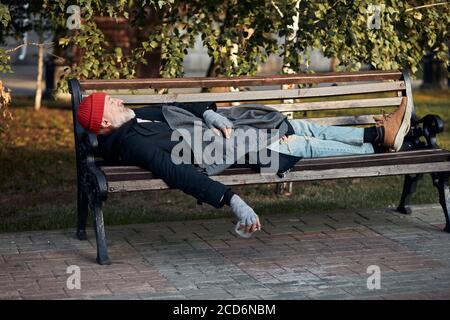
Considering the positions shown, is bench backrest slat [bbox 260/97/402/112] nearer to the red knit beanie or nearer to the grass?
the grass

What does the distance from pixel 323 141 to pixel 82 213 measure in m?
1.77

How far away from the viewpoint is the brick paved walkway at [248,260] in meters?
5.95

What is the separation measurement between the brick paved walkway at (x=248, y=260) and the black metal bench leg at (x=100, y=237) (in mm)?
60

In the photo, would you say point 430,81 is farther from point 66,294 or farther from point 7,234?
point 66,294

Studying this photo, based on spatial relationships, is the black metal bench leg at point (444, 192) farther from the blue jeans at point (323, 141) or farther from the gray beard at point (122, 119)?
A: the gray beard at point (122, 119)

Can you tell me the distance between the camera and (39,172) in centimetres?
1030

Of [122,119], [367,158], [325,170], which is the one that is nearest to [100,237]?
[122,119]

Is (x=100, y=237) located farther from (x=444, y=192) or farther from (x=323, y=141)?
(x=444, y=192)

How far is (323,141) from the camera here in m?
7.23

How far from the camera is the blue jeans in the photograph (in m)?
7.13
